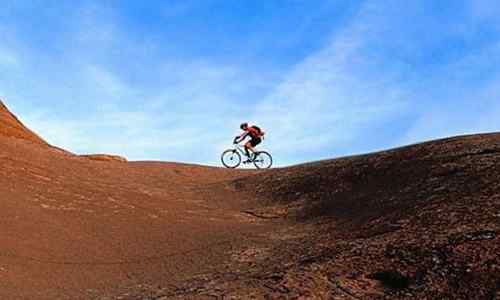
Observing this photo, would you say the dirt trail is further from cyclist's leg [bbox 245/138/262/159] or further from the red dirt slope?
the red dirt slope

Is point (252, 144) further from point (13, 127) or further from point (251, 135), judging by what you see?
point (13, 127)

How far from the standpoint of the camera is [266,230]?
14312 millimetres

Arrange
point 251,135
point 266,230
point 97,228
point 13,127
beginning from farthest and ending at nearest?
point 13,127
point 251,135
point 266,230
point 97,228

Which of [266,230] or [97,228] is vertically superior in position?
[266,230]

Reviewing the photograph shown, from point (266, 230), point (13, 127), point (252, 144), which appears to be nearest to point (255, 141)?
point (252, 144)

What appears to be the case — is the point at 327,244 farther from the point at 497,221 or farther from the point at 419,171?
the point at 419,171

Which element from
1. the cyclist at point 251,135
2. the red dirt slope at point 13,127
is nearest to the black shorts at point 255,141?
the cyclist at point 251,135

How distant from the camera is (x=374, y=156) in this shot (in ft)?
64.5

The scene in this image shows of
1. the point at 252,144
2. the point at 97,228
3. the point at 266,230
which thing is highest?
the point at 252,144

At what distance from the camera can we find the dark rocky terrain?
8625mm

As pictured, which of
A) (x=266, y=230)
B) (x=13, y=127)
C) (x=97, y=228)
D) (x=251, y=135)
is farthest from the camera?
(x=13, y=127)

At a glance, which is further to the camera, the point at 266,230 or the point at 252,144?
the point at 252,144

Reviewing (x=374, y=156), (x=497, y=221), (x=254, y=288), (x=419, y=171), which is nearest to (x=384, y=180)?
(x=419, y=171)

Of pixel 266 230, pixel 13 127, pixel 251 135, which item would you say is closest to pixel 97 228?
pixel 266 230
